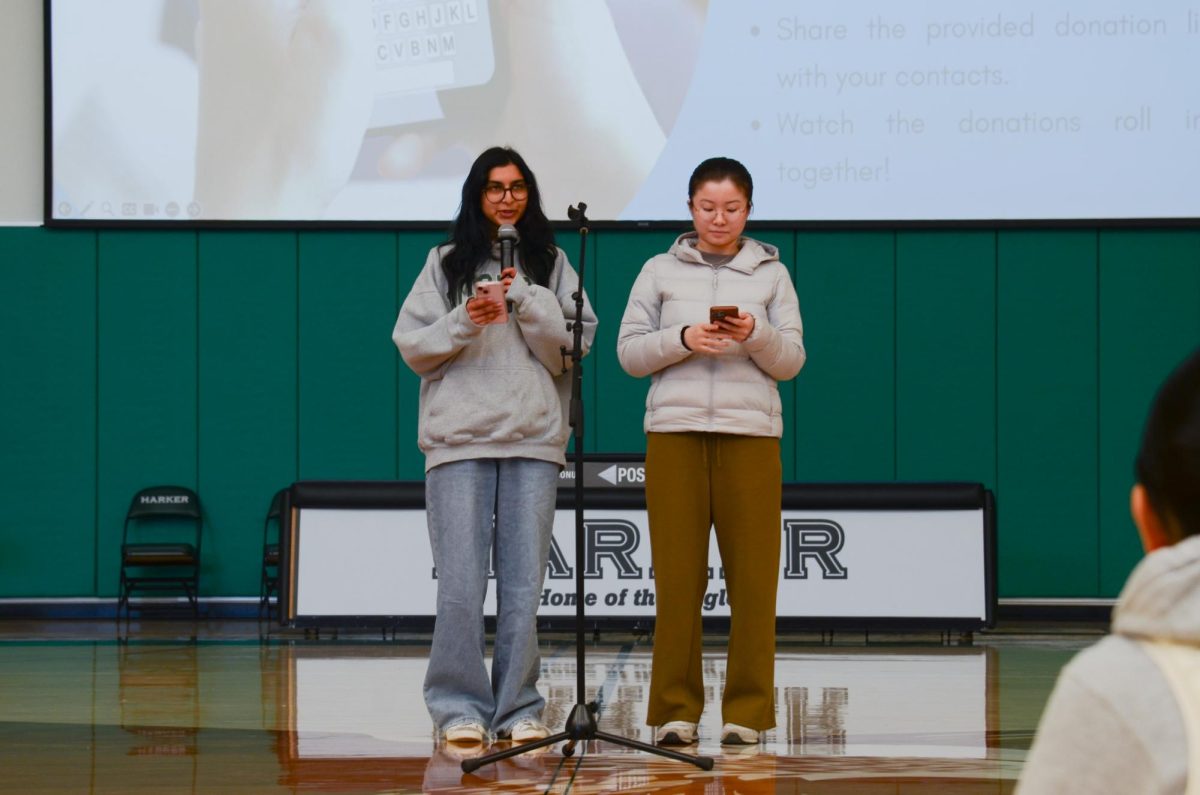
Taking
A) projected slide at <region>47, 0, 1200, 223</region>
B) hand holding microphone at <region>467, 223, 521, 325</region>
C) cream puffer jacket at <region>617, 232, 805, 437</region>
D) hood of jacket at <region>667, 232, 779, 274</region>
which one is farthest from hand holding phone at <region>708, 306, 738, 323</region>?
projected slide at <region>47, 0, 1200, 223</region>

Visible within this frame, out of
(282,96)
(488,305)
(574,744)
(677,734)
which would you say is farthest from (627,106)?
(574,744)

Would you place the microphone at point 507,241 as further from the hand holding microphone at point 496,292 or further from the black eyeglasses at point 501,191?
the black eyeglasses at point 501,191

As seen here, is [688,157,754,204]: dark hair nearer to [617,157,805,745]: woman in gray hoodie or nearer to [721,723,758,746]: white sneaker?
[617,157,805,745]: woman in gray hoodie

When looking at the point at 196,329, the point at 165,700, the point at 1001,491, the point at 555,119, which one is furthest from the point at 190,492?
the point at 1001,491

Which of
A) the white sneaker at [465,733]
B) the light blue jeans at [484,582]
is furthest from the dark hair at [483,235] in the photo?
the white sneaker at [465,733]

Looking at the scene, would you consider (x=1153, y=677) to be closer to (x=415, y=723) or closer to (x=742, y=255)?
(x=742, y=255)

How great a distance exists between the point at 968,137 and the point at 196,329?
4.19m

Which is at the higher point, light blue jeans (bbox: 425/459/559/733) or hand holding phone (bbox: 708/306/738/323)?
hand holding phone (bbox: 708/306/738/323)

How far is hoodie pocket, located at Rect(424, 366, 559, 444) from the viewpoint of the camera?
346 cm

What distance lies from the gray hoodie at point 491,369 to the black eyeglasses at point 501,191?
16 centimetres

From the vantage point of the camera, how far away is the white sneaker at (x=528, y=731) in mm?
3400

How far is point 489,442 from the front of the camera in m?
3.46

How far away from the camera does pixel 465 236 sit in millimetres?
3578

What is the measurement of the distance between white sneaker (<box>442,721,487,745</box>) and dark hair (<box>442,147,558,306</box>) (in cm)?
105
